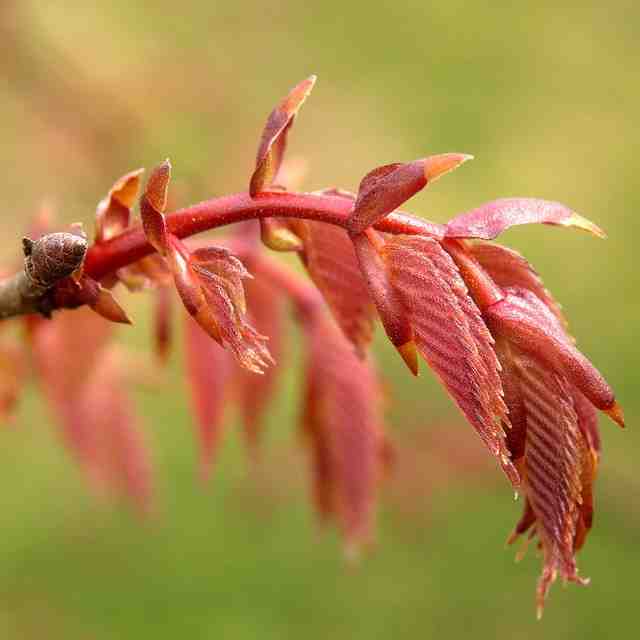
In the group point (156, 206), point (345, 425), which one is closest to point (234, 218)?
point (156, 206)

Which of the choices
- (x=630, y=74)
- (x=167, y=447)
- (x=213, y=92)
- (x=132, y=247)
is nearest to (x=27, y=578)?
(x=167, y=447)

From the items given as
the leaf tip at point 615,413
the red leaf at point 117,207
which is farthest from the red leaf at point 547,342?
the red leaf at point 117,207

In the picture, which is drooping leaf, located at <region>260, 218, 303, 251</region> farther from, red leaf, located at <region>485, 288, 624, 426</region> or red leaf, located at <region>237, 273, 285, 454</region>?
red leaf, located at <region>237, 273, 285, 454</region>

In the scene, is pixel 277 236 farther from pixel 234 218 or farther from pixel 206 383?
pixel 206 383

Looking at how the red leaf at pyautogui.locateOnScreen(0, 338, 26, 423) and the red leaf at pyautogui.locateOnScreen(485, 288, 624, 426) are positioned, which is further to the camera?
the red leaf at pyautogui.locateOnScreen(0, 338, 26, 423)

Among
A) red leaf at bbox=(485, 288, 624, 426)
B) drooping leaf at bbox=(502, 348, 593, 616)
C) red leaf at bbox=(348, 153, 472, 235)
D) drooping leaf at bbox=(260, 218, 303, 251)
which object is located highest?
red leaf at bbox=(348, 153, 472, 235)

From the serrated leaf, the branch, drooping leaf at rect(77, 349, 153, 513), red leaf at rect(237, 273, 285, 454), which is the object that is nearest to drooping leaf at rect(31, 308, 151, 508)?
drooping leaf at rect(77, 349, 153, 513)
